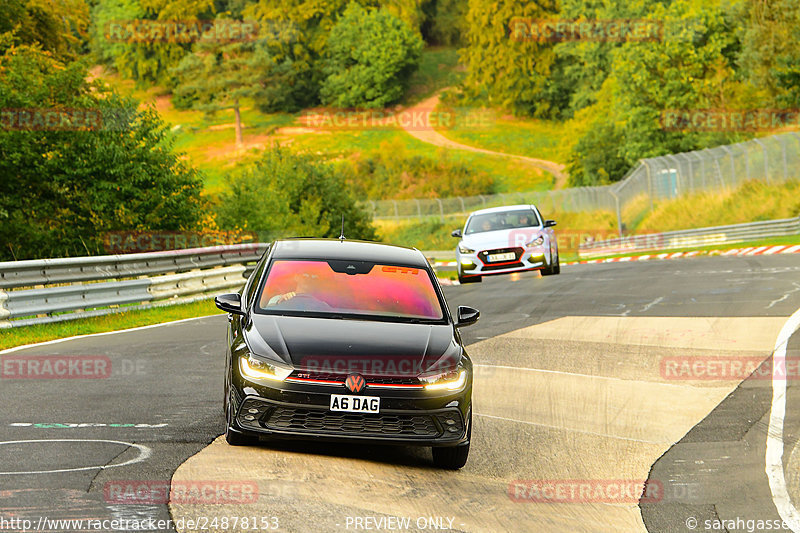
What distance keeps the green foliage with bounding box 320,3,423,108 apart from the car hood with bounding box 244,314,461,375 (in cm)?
13396

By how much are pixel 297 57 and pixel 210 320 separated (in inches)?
5430

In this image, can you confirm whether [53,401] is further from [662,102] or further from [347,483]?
[662,102]

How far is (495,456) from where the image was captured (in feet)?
27.1

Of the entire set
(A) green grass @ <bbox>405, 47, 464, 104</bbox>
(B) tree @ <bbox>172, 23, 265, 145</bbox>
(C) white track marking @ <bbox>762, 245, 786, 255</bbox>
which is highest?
(C) white track marking @ <bbox>762, 245, 786, 255</bbox>

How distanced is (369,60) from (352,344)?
453 feet

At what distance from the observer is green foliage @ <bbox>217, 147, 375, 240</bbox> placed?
120 feet

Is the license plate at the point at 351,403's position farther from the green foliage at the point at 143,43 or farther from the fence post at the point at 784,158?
the green foliage at the point at 143,43

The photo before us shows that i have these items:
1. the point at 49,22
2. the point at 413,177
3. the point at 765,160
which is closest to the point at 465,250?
the point at 49,22

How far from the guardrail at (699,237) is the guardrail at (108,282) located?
24.5 metres

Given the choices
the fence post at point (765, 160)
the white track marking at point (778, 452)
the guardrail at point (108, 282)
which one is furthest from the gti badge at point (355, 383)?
the fence post at point (765, 160)

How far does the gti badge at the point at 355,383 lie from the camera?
717 centimetres

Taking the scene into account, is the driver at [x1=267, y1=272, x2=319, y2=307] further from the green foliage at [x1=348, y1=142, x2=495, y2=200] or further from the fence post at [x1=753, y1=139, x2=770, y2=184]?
the green foliage at [x1=348, y1=142, x2=495, y2=200]

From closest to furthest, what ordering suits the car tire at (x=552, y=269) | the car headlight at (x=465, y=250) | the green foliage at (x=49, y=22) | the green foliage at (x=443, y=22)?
the car headlight at (x=465, y=250)
the car tire at (x=552, y=269)
the green foliage at (x=49, y=22)
the green foliage at (x=443, y=22)

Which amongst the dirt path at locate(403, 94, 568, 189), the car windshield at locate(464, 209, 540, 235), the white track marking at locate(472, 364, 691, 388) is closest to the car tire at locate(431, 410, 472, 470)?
the white track marking at locate(472, 364, 691, 388)
